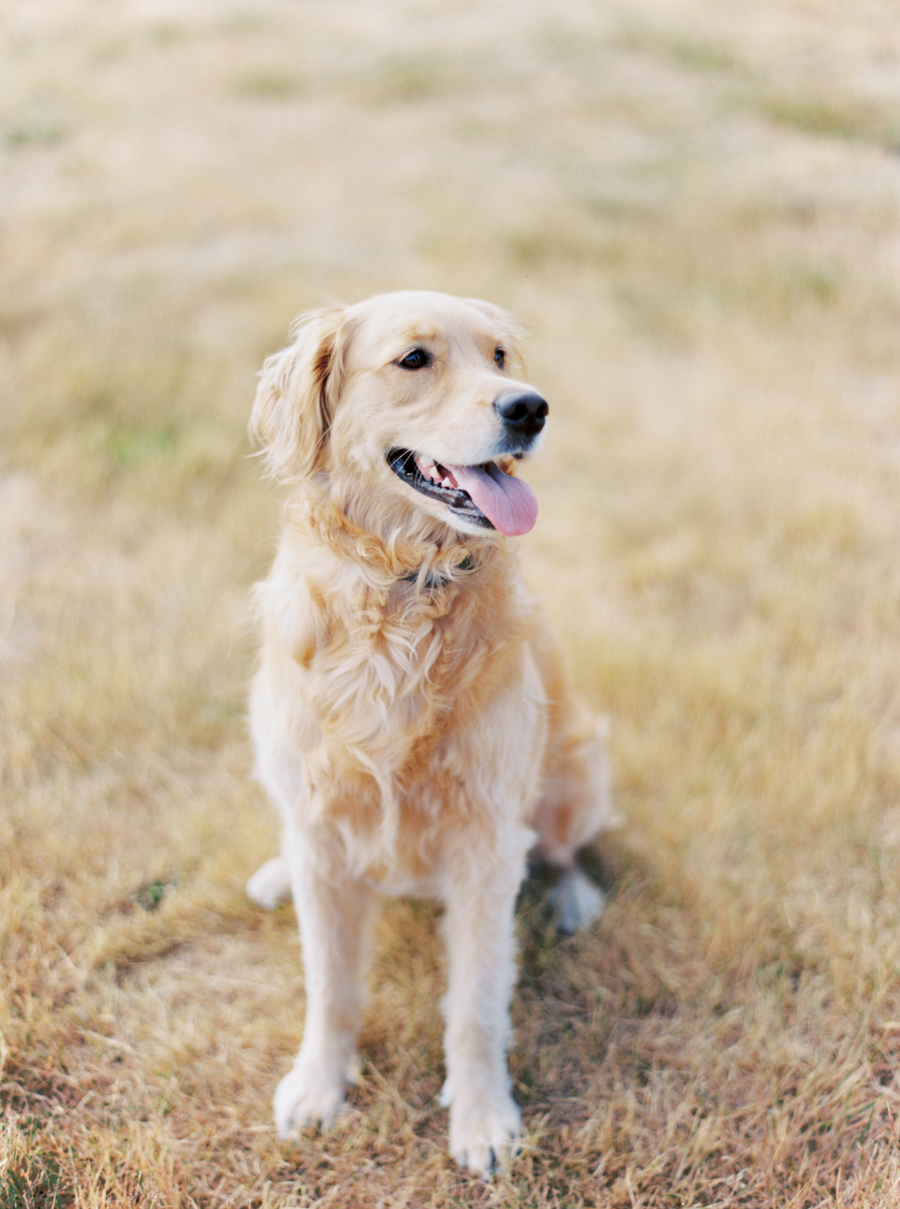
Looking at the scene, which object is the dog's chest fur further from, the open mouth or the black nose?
the black nose

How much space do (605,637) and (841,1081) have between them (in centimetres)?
173

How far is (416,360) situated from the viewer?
1.84 metres

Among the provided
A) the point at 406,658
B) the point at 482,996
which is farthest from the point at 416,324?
the point at 482,996

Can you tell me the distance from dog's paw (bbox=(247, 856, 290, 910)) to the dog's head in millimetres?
1210

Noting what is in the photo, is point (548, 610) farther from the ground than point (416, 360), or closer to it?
closer to it

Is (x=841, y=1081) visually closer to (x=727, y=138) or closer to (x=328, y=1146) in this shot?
(x=328, y=1146)

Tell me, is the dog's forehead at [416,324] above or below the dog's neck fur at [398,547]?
above

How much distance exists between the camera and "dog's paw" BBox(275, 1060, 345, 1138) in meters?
1.99

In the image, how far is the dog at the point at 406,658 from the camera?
1.81m

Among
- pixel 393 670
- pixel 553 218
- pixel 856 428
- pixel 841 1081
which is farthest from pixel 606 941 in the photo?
pixel 553 218

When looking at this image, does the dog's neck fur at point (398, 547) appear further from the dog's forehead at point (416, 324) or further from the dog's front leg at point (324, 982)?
the dog's front leg at point (324, 982)

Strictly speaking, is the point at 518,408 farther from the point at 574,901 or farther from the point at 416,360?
the point at 574,901

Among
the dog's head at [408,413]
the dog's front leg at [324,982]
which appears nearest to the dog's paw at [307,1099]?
the dog's front leg at [324,982]

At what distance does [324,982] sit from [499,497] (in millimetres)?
1263
